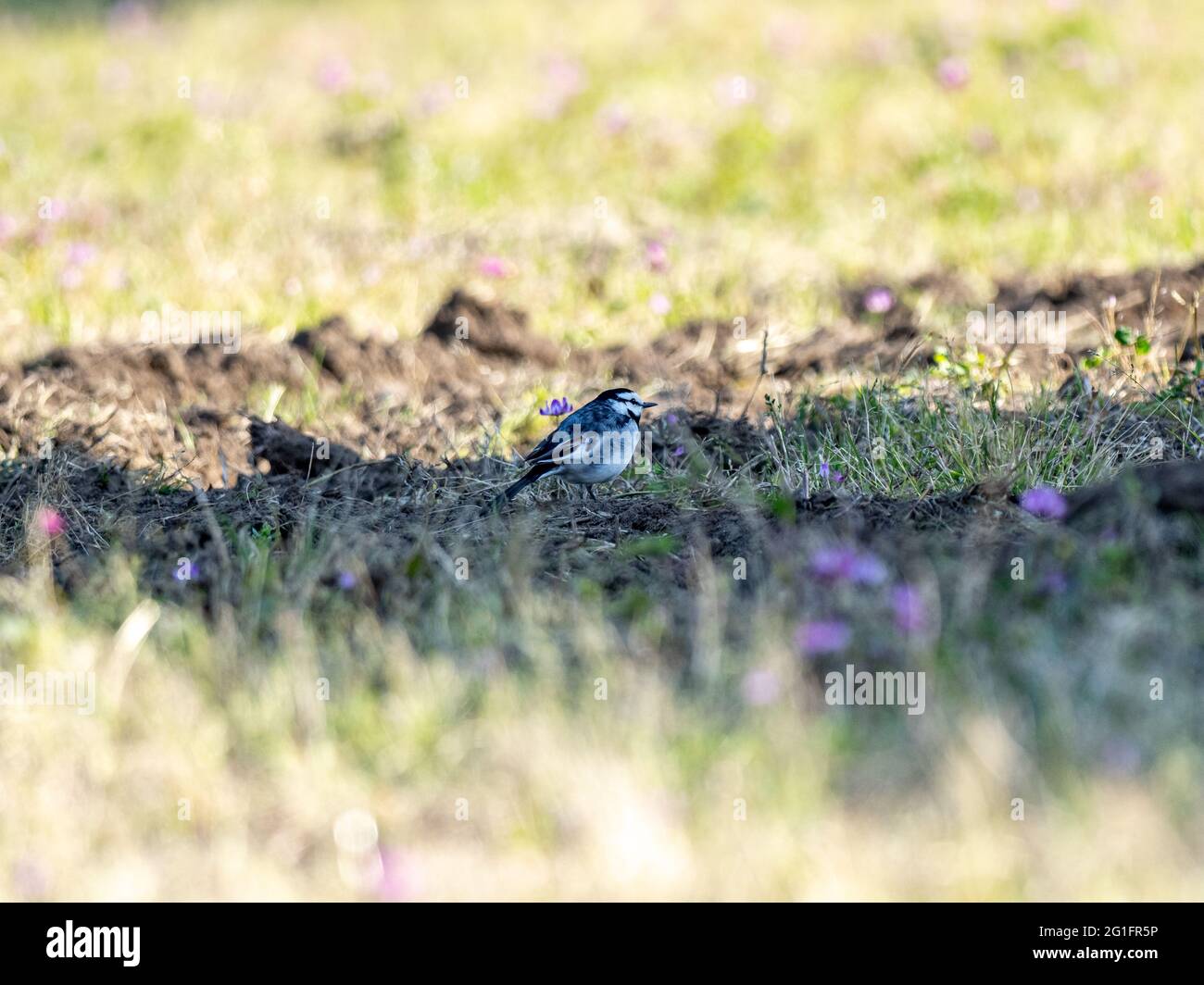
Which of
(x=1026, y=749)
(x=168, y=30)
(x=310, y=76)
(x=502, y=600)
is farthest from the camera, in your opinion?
(x=168, y=30)

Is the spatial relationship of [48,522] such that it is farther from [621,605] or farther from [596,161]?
[596,161]

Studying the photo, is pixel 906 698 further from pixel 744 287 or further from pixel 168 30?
pixel 168 30

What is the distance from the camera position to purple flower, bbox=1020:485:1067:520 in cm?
432

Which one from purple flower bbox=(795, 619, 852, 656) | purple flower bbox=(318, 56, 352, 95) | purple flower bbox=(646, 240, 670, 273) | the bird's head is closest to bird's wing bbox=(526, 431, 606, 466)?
the bird's head

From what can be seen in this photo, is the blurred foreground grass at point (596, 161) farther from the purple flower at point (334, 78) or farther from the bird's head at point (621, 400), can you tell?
the bird's head at point (621, 400)

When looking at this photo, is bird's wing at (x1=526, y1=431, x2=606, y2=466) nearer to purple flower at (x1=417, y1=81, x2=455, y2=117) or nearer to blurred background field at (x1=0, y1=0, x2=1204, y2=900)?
blurred background field at (x1=0, y1=0, x2=1204, y2=900)

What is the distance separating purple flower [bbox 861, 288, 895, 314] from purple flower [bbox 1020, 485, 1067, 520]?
2.75 meters

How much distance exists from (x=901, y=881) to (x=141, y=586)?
259 centimetres

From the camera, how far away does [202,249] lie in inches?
360

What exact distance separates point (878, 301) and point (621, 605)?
3.38 metres

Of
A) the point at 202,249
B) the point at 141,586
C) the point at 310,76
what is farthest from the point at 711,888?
the point at 310,76

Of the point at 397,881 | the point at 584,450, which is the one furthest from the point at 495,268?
the point at 397,881

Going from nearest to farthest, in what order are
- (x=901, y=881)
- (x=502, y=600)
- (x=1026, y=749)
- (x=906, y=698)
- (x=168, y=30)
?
(x=901, y=881), (x=1026, y=749), (x=906, y=698), (x=502, y=600), (x=168, y=30)
